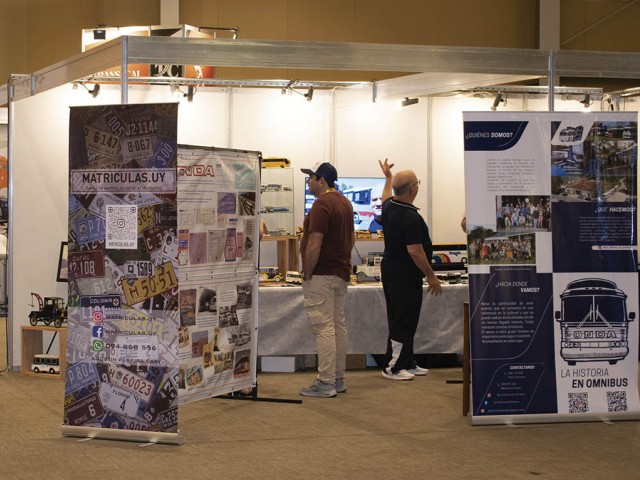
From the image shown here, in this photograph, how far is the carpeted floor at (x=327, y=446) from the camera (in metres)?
4.51

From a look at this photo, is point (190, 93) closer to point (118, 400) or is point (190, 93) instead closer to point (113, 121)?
point (113, 121)

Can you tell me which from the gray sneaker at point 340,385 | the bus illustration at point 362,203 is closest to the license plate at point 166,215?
the gray sneaker at point 340,385

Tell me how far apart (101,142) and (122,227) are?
48 cm

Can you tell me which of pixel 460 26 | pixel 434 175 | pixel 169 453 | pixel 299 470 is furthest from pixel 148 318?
pixel 460 26

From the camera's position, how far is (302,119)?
28.0 ft

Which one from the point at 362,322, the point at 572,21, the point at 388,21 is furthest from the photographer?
the point at 572,21

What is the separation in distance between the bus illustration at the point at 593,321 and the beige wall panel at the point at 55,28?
882 centimetres

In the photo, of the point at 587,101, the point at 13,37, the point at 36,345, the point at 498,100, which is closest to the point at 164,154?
the point at 36,345

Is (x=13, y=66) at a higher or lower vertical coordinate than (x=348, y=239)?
higher

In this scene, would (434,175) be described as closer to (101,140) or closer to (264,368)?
(264,368)

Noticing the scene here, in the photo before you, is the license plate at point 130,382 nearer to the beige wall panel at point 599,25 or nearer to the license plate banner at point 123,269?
the license plate banner at point 123,269

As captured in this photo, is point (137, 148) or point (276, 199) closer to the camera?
point (137, 148)

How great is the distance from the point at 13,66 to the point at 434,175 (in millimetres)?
6366

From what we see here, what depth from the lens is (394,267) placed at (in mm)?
6941
